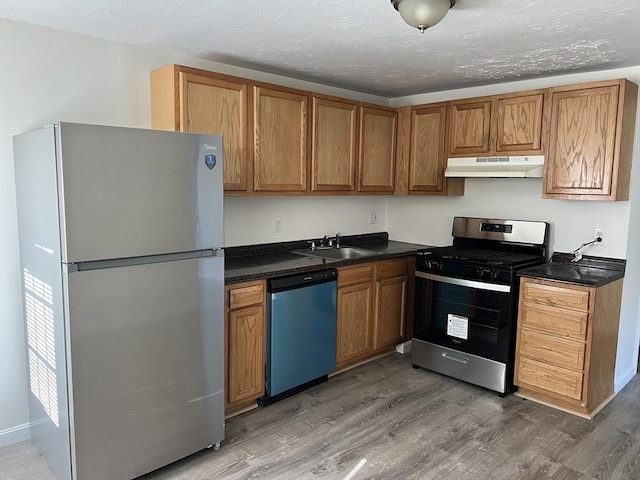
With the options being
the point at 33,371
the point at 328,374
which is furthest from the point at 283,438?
the point at 33,371

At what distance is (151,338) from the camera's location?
2.22m

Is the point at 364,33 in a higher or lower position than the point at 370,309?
higher

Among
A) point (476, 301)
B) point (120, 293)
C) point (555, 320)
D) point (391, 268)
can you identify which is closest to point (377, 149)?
point (391, 268)

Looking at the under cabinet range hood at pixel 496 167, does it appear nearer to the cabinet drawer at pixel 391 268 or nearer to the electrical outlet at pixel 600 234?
the electrical outlet at pixel 600 234

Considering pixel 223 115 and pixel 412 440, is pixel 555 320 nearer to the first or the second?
pixel 412 440

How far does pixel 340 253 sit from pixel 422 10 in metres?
2.39

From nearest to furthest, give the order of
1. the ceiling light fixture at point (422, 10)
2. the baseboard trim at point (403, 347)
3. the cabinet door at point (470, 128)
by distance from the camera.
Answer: the ceiling light fixture at point (422, 10) < the cabinet door at point (470, 128) < the baseboard trim at point (403, 347)

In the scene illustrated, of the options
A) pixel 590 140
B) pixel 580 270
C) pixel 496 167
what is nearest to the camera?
pixel 590 140

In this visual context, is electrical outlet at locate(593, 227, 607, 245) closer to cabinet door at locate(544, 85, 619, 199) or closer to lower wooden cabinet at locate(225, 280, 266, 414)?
cabinet door at locate(544, 85, 619, 199)

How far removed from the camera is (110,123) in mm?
2799

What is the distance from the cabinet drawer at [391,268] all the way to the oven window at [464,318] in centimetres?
24

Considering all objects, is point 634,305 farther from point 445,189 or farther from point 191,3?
point 191,3

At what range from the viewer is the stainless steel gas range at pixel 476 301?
3248 millimetres

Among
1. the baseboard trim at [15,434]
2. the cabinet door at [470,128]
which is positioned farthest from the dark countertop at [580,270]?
the baseboard trim at [15,434]
